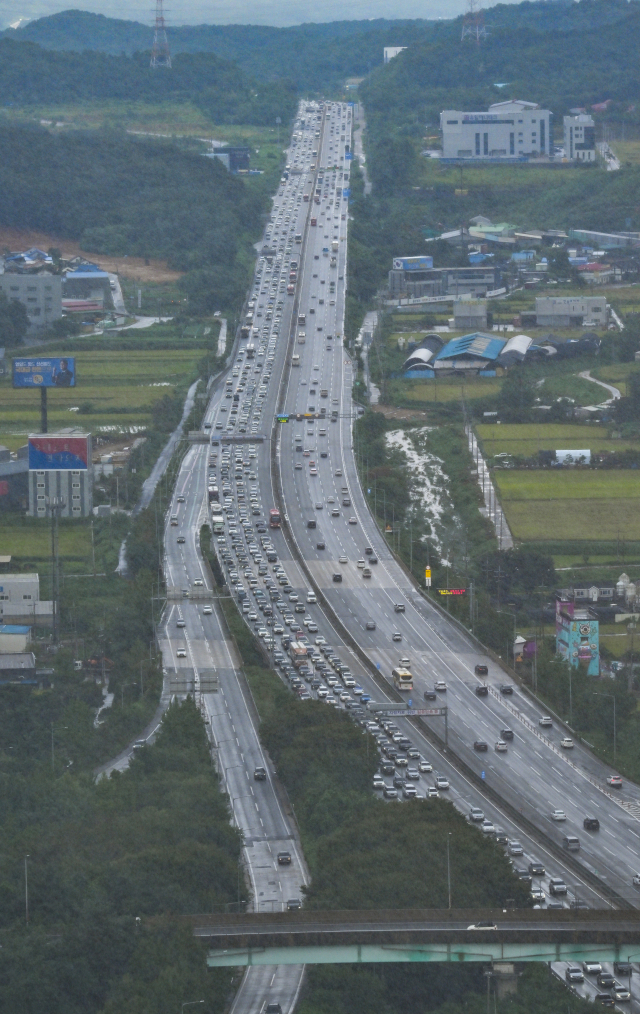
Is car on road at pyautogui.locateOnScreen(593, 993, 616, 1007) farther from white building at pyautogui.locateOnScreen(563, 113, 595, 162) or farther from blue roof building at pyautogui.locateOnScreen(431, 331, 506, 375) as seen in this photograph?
white building at pyautogui.locateOnScreen(563, 113, 595, 162)

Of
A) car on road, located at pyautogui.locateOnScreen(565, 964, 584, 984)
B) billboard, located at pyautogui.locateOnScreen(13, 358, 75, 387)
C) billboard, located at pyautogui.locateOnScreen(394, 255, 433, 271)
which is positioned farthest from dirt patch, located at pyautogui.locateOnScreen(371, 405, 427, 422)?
car on road, located at pyautogui.locateOnScreen(565, 964, 584, 984)

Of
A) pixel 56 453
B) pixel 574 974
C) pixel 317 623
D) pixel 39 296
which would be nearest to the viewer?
pixel 574 974

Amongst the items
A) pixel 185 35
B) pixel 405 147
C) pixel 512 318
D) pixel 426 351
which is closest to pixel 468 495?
pixel 426 351

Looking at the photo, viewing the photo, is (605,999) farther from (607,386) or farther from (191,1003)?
(607,386)

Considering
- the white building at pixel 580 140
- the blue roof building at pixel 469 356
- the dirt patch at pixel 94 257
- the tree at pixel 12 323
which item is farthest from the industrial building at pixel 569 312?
the white building at pixel 580 140

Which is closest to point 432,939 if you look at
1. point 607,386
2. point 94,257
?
point 607,386

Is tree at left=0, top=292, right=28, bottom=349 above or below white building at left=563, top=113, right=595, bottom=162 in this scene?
below
